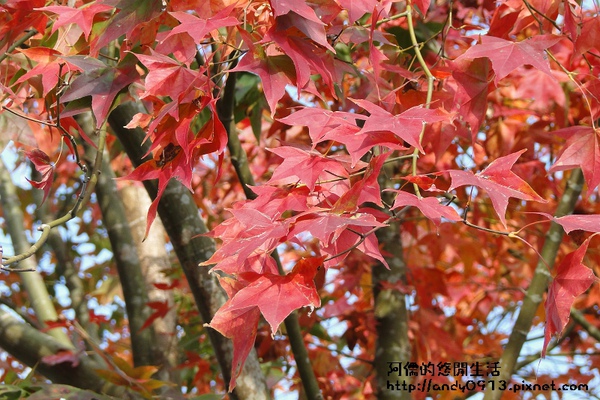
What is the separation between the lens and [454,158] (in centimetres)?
224

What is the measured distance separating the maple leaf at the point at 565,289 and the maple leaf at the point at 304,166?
280mm

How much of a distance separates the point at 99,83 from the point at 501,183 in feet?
1.77

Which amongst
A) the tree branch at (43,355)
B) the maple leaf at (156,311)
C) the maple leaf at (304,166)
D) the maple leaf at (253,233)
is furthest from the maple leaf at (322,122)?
the maple leaf at (156,311)

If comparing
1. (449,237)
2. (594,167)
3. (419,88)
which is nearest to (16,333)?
(419,88)

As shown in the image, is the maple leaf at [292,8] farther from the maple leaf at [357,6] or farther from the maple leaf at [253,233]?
the maple leaf at [253,233]

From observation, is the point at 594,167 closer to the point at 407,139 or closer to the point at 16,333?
the point at 407,139

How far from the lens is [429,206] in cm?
71

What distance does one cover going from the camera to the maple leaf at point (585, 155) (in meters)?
0.99

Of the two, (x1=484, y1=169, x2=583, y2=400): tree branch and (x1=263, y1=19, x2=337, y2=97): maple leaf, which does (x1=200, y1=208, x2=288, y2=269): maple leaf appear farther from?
(x1=484, y1=169, x2=583, y2=400): tree branch

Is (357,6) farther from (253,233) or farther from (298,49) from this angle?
(253,233)

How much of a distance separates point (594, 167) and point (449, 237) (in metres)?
1.25

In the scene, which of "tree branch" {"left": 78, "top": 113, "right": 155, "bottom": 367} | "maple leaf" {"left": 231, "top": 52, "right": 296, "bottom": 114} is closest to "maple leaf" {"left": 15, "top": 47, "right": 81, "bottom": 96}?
"maple leaf" {"left": 231, "top": 52, "right": 296, "bottom": 114}

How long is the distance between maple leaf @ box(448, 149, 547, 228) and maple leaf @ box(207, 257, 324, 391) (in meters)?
0.20

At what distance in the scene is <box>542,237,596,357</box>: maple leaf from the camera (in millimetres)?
748
